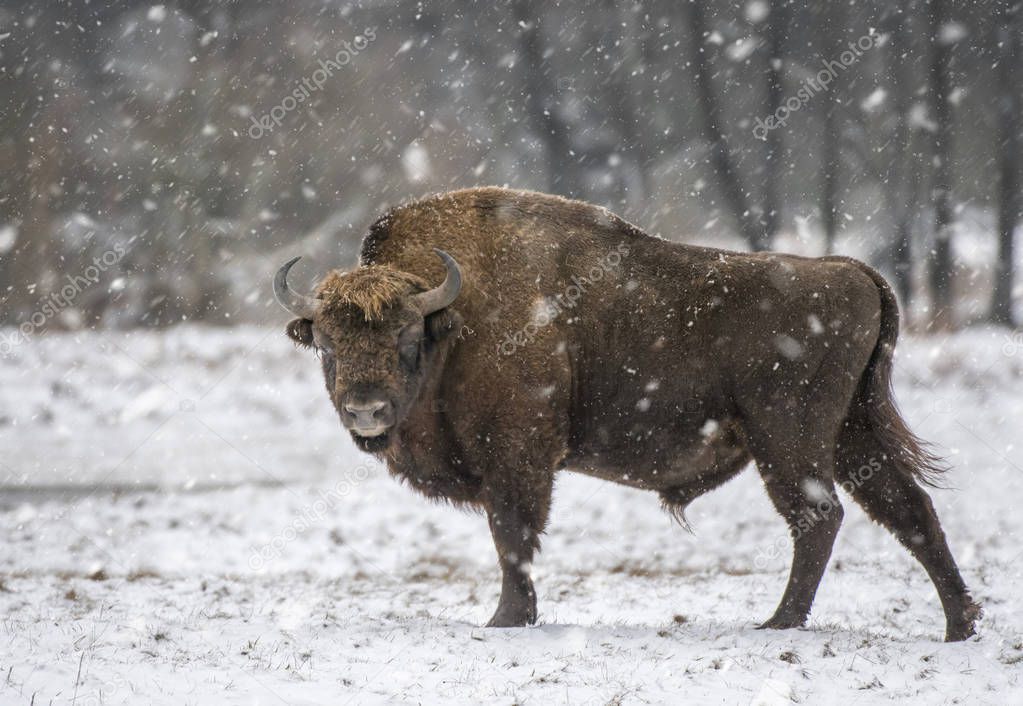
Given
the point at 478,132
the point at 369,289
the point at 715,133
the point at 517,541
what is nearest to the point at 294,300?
the point at 369,289

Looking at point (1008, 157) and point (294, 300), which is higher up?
point (1008, 157)

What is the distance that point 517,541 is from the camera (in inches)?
251

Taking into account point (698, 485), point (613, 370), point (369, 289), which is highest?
point (369, 289)

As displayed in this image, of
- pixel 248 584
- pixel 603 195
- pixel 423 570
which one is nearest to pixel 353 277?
pixel 248 584

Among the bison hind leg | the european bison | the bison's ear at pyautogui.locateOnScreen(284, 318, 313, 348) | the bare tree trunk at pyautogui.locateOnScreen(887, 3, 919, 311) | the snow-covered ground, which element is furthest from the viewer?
the bare tree trunk at pyautogui.locateOnScreen(887, 3, 919, 311)

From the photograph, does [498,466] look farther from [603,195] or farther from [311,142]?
[311,142]

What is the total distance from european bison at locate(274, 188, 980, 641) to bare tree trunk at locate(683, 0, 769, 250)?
46.5ft

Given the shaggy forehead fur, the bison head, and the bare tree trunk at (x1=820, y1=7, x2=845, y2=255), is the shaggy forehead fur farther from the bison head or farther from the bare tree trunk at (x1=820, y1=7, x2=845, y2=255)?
the bare tree trunk at (x1=820, y1=7, x2=845, y2=255)

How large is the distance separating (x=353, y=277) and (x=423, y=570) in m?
4.16

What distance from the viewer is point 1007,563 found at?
916 cm

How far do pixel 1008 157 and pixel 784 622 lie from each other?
644 inches

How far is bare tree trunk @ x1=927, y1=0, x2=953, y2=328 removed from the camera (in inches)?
733

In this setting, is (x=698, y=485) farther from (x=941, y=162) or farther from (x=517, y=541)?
(x=941, y=162)

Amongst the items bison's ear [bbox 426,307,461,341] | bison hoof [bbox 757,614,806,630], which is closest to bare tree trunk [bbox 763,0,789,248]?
bison hoof [bbox 757,614,806,630]
